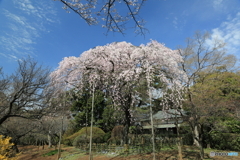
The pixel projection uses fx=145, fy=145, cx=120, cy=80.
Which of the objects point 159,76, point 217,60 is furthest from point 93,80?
point 217,60

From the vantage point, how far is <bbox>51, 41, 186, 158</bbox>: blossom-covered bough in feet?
31.6

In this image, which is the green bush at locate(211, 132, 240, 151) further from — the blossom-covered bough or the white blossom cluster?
the blossom-covered bough

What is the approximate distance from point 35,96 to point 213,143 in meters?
15.1

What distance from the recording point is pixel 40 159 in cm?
1355

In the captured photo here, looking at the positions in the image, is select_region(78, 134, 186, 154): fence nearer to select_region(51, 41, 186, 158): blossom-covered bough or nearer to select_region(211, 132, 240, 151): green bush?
select_region(51, 41, 186, 158): blossom-covered bough

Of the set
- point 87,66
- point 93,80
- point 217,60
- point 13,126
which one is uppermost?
point 217,60

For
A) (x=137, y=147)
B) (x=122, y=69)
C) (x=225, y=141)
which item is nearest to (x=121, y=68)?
(x=122, y=69)

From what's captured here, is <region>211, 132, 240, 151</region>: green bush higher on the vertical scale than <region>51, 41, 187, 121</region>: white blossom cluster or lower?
lower

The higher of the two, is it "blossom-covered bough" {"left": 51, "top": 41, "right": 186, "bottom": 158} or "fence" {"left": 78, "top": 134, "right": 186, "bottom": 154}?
"blossom-covered bough" {"left": 51, "top": 41, "right": 186, "bottom": 158}

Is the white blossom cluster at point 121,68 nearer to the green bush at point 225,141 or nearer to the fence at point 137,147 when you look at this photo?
the fence at point 137,147

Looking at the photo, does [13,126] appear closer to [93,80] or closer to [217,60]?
[93,80]

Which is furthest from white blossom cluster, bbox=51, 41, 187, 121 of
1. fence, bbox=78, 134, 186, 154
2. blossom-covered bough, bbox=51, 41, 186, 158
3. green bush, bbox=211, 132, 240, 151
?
green bush, bbox=211, 132, 240, 151

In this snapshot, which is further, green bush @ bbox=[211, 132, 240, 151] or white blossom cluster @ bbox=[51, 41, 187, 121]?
green bush @ bbox=[211, 132, 240, 151]

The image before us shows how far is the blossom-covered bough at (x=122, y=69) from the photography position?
9.62 metres
